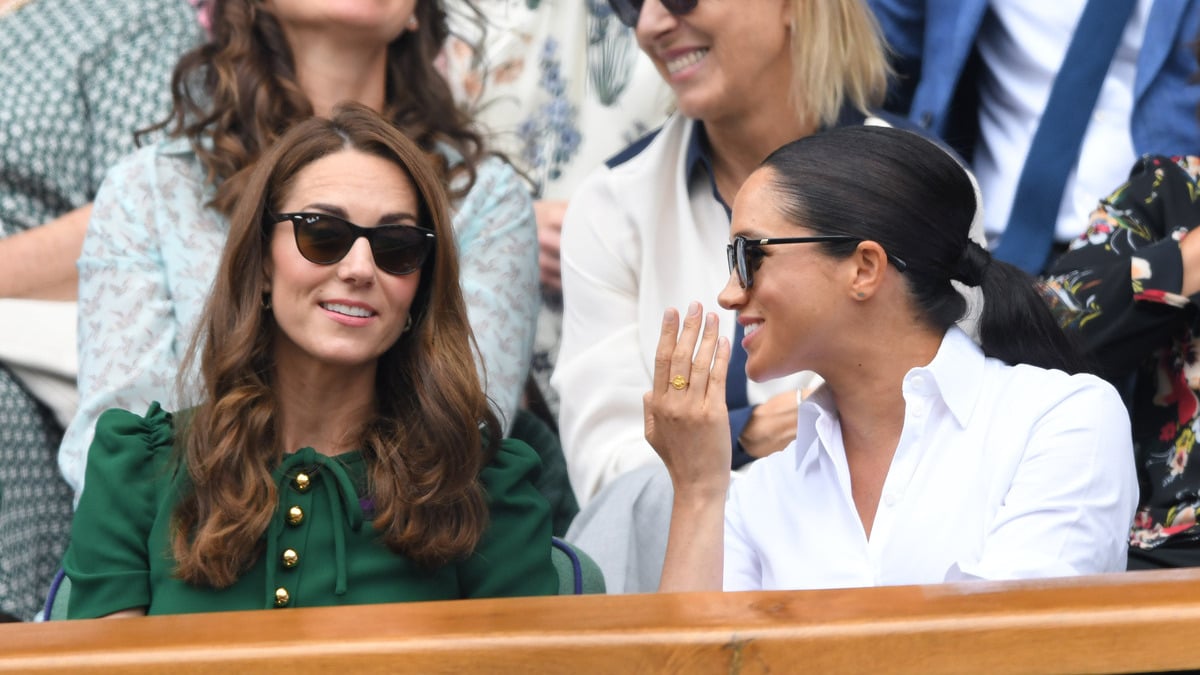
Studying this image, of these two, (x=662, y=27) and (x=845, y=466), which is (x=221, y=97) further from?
(x=845, y=466)

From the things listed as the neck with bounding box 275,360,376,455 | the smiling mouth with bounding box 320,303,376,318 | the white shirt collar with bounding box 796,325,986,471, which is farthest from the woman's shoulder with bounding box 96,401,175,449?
the white shirt collar with bounding box 796,325,986,471

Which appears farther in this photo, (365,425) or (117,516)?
(365,425)

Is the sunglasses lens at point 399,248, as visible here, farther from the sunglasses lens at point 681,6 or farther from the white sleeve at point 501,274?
the sunglasses lens at point 681,6

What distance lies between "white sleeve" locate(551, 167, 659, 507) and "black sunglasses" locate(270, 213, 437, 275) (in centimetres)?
85

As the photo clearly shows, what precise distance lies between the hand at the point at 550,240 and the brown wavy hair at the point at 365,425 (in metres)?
1.15

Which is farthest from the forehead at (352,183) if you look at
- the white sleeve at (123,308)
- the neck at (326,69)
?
the neck at (326,69)

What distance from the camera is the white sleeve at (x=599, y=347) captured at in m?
3.18

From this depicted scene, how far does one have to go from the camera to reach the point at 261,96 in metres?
3.30

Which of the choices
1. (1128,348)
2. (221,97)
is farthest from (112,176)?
(1128,348)

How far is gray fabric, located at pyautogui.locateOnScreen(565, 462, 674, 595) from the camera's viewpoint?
282cm

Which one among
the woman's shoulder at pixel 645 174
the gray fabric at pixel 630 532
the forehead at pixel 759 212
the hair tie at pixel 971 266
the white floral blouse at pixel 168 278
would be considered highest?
the forehead at pixel 759 212

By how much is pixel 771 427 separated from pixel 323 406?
93 centimetres

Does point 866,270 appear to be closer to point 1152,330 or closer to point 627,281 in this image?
point 1152,330

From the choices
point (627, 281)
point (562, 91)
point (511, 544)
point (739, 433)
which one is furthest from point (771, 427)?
point (562, 91)
